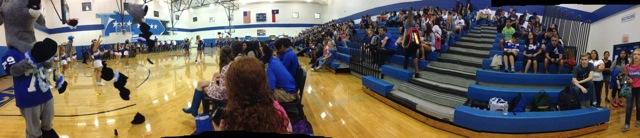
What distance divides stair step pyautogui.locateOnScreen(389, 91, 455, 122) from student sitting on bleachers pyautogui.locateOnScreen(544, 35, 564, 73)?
8.07 feet

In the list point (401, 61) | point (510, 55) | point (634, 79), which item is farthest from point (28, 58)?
point (401, 61)

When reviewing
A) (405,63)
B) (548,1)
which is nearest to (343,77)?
(405,63)

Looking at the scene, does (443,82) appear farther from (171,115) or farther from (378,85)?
(171,115)

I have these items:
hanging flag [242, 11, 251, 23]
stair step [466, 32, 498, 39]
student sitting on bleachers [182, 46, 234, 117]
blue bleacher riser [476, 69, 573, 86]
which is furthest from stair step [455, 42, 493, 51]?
hanging flag [242, 11, 251, 23]

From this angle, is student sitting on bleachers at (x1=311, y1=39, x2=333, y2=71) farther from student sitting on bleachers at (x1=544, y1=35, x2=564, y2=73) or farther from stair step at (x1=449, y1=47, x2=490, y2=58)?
student sitting on bleachers at (x1=544, y1=35, x2=564, y2=73)

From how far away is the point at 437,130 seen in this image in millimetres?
5047

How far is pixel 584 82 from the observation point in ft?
17.7

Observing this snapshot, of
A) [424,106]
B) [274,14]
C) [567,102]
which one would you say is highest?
[274,14]

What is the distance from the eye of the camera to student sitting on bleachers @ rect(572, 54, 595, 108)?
5.35 metres

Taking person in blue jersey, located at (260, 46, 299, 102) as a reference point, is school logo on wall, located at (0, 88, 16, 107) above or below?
below

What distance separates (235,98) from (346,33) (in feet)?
42.6

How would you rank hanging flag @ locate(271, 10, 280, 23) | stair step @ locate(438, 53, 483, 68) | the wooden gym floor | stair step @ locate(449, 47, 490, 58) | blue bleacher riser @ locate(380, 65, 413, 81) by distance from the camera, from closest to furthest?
the wooden gym floor < blue bleacher riser @ locate(380, 65, 413, 81) < stair step @ locate(438, 53, 483, 68) < stair step @ locate(449, 47, 490, 58) < hanging flag @ locate(271, 10, 280, 23)

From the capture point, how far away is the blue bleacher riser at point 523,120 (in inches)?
183

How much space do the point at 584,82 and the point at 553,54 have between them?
1.59 meters
